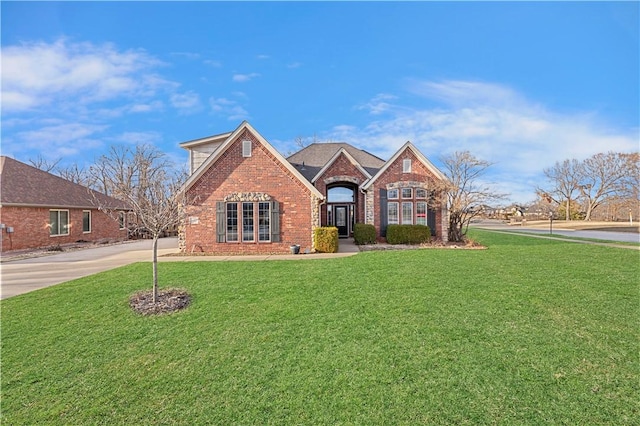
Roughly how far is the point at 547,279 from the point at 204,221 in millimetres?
12352

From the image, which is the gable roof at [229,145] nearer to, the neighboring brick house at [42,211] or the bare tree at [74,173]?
the neighboring brick house at [42,211]

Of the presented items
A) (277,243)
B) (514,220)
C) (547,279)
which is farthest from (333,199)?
(514,220)

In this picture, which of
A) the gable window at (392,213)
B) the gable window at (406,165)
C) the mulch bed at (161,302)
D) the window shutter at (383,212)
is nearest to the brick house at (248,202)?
the window shutter at (383,212)

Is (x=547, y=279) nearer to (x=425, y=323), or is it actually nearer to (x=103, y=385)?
(x=425, y=323)

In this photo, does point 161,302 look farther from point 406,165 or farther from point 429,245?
point 406,165

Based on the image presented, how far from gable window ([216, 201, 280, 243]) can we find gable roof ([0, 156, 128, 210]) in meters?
6.97

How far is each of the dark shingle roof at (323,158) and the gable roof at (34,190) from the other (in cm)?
1106

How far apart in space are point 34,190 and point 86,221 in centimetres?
372

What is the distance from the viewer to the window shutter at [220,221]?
13.6m

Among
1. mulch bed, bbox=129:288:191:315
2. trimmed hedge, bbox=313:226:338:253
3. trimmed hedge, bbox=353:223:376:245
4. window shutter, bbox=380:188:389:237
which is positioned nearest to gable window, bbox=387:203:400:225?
window shutter, bbox=380:188:389:237

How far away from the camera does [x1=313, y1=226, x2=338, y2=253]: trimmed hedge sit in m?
13.3

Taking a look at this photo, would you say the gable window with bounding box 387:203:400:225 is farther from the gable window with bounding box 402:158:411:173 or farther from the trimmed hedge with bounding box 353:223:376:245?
the gable window with bounding box 402:158:411:173

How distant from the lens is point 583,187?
4600 centimetres

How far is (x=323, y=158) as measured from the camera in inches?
799
